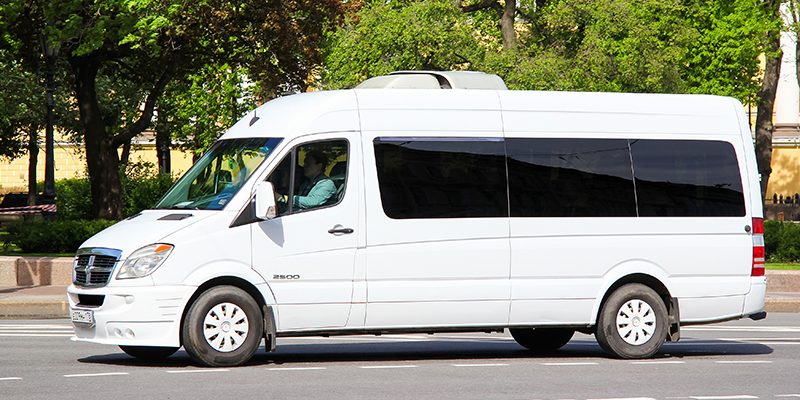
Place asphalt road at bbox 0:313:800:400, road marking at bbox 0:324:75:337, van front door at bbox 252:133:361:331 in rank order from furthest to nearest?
road marking at bbox 0:324:75:337
van front door at bbox 252:133:361:331
asphalt road at bbox 0:313:800:400

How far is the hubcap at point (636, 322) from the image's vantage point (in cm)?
984

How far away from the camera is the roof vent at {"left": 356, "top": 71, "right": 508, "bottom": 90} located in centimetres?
1005

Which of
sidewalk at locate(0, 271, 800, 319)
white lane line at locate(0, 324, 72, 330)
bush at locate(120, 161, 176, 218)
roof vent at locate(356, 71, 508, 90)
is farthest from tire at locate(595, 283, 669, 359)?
bush at locate(120, 161, 176, 218)

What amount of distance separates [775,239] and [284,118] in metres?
16.2

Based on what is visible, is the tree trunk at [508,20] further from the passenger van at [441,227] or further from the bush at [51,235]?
the passenger van at [441,227]

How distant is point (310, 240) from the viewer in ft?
29.3

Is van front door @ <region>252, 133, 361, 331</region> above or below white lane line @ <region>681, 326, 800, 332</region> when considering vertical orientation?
above

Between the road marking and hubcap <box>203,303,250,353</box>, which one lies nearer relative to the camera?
hubcap <box>203,303,250,353</box>

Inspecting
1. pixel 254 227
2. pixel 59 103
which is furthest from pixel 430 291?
pixel 59 103

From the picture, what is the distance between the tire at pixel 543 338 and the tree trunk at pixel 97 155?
1536 centimetres

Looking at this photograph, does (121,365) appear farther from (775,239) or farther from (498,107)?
(775,239)

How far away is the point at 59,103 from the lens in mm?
39938

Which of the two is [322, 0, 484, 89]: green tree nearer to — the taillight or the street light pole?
the street light pole

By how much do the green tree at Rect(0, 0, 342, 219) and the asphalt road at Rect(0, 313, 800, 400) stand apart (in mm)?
10880
